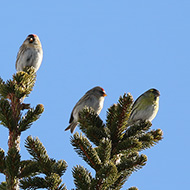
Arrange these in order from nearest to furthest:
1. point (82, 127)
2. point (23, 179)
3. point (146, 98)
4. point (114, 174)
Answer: point (114, 174) < point (23, 179) < point (82, 127) < point (146, 98)

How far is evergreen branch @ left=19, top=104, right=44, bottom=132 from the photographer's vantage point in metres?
2.54

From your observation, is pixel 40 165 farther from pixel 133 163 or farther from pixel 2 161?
pixel 133 163

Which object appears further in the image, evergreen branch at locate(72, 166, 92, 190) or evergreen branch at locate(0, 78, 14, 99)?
evergreen branch at locate(0, 78, 14, 99)

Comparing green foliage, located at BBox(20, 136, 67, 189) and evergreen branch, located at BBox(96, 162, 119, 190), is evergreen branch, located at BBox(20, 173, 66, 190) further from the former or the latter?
evergreen branch, located at BBox(96, 162, 119, 190)

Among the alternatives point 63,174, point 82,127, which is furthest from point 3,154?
point 82,127

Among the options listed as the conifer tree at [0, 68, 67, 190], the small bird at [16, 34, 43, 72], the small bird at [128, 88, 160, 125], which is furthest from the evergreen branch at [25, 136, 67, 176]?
the small bird at [16, 34, 43, 72]

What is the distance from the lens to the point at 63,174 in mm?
2297

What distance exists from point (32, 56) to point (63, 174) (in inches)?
151

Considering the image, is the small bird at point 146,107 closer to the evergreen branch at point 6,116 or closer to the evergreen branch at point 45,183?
the evergreen branch at point 6,116

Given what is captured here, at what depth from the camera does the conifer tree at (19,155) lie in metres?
2.24

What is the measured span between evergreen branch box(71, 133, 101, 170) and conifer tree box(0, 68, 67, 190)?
21 cm

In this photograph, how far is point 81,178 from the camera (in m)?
2.04

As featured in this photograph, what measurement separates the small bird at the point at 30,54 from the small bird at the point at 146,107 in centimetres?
188

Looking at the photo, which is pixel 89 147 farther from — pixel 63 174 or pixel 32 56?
pixel 32 56
